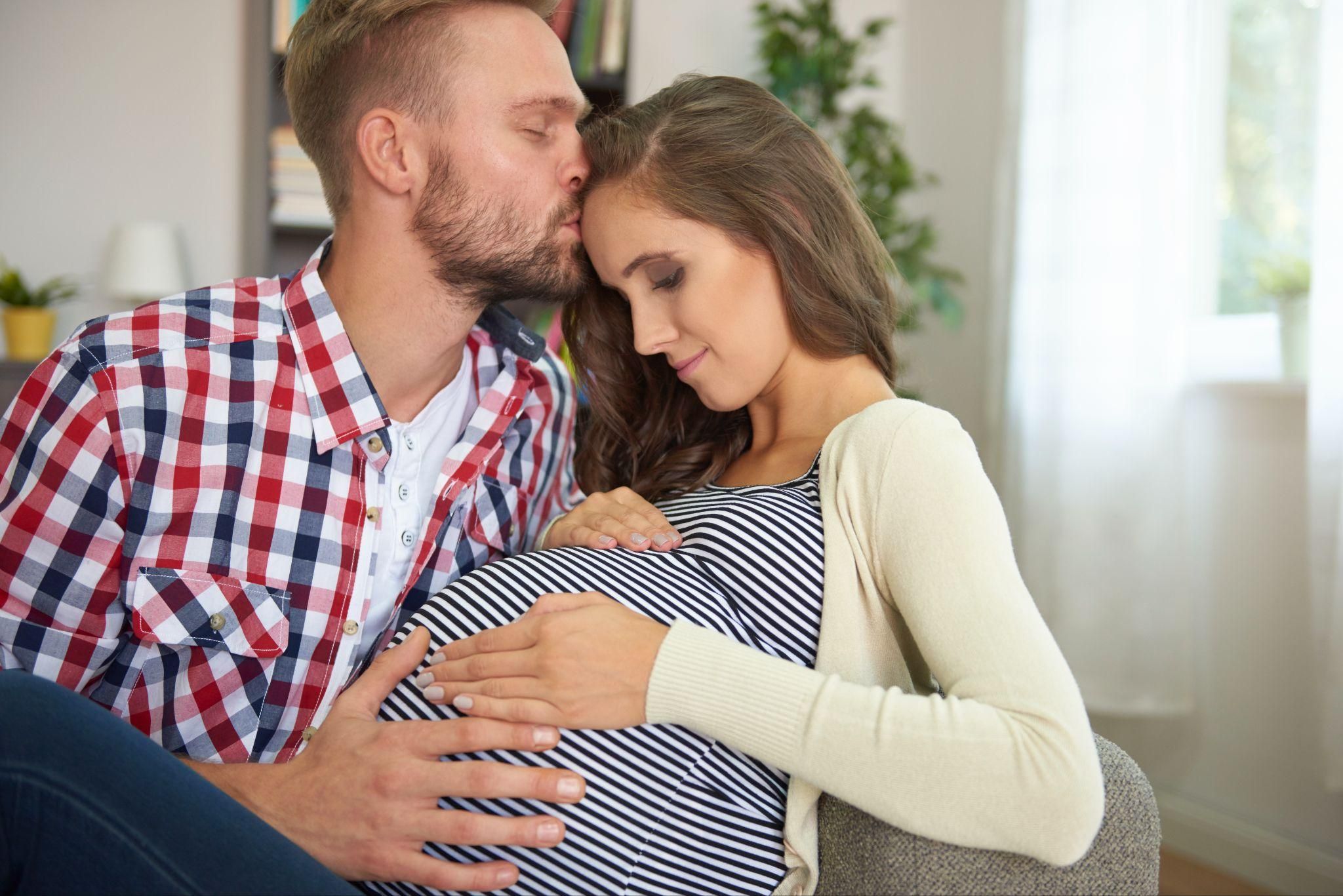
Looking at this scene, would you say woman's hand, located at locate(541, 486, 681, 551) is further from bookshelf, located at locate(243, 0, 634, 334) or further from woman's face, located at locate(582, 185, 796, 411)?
bookshelf, located at locate(243, 0, 634, 334)

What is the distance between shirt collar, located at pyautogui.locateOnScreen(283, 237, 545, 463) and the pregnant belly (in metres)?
0.30

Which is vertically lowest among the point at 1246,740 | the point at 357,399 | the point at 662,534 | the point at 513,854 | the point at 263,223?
the point at 1246,740

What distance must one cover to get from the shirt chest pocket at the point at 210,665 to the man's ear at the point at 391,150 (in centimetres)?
56

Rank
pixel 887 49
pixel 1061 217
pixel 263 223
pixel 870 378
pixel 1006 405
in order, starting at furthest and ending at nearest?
pixel 887 49, pixel 263 223, pixel 1006 405, pixel 1061 217, pixel 870 378

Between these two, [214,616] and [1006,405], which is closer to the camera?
[214,616]

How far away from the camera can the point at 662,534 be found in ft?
3.78

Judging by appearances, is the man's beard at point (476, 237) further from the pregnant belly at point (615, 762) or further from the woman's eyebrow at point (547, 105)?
the pregnant belly at point (615, 762)

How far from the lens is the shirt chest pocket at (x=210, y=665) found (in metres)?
1.20

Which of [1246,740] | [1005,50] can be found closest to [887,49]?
[1005,50]

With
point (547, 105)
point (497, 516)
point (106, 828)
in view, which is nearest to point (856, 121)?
point (547, 105)

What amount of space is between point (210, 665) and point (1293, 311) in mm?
2084

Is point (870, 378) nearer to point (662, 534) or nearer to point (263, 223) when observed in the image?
point (662, 534)

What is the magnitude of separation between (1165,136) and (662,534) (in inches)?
67.2

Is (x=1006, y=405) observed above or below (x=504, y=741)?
above
